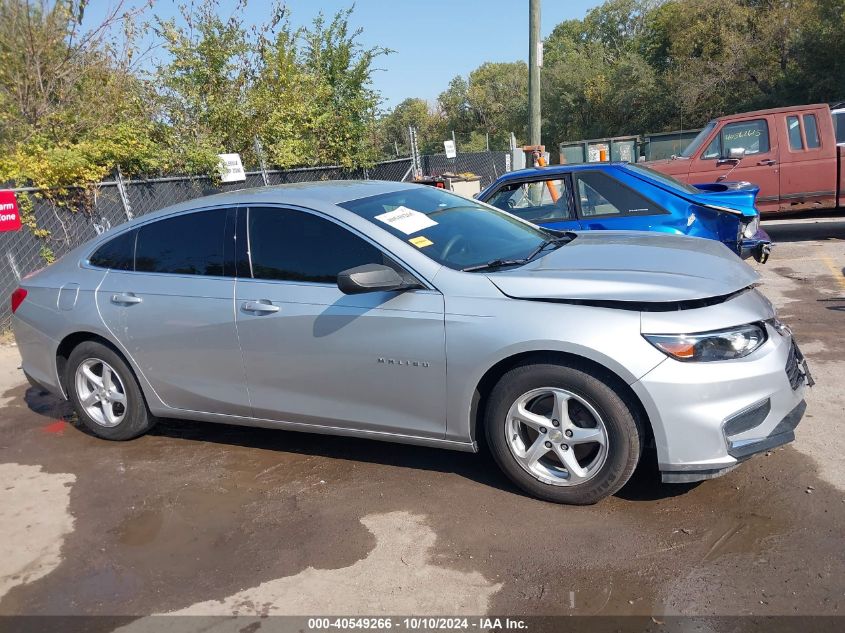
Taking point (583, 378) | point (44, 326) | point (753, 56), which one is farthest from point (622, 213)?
point (753, 56)

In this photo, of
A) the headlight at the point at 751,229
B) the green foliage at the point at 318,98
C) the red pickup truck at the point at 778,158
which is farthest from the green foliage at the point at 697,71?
the headlight at the point at 751,229

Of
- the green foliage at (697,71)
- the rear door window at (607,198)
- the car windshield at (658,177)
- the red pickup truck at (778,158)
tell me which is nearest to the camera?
the rear door window at (607,198)

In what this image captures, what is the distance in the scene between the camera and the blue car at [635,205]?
6.48 metres

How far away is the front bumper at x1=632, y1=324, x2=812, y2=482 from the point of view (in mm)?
3211

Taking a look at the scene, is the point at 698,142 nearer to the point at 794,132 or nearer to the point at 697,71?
the point at 794,132

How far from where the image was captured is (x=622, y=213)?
666 cm

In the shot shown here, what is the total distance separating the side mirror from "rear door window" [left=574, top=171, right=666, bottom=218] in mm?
3601

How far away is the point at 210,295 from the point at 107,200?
6743 mm

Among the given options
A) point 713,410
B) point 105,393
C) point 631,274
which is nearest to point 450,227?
point 631,274

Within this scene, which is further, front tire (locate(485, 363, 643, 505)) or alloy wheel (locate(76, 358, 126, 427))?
alloy wheel (locate(76, 358, 126, 427))

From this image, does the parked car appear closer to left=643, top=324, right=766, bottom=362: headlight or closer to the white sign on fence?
left=643, top=324, right=766, bottom=362: headlight

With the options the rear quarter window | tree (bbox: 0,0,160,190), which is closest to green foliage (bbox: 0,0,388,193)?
tree (bbox: 0,0,160,190)

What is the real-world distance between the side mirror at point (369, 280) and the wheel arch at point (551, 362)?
655 millimetres

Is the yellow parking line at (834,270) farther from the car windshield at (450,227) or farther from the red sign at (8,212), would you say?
the red sign at (8,212)
